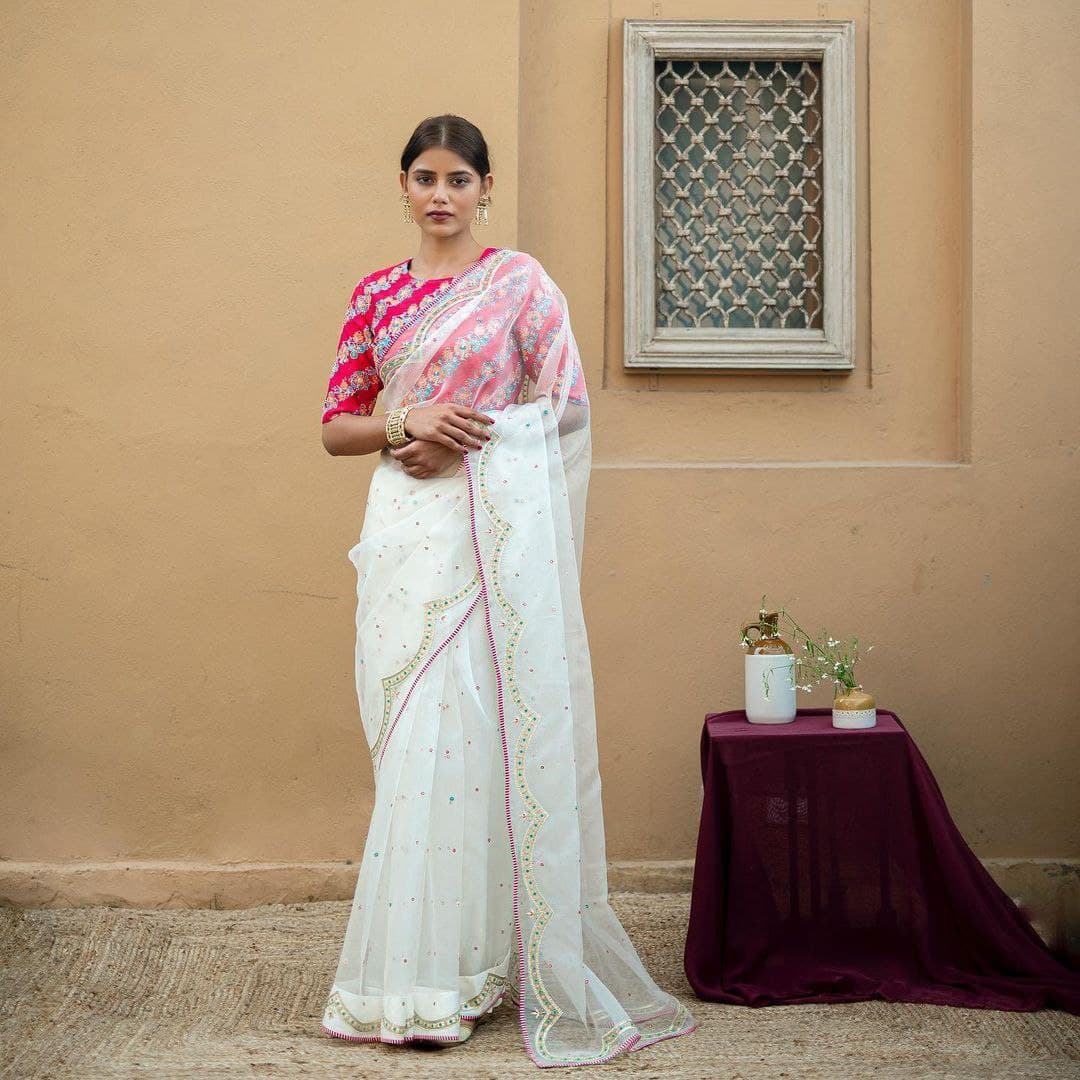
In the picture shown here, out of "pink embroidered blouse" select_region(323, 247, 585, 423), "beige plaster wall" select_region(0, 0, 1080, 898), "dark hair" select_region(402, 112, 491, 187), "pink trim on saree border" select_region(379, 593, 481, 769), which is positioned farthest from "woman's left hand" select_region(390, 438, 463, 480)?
"beige plaster wall" select_region(0, 0, 1080, 898)

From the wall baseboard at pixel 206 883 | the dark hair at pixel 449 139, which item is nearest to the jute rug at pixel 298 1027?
the wall baseboard at pixel 206 883

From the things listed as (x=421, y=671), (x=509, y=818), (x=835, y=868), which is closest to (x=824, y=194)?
(x=835, y=868)

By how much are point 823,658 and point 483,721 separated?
4.13 feet

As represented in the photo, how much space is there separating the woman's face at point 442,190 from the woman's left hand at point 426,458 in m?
0.44

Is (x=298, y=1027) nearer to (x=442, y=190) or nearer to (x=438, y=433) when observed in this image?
(x=438, y=433)

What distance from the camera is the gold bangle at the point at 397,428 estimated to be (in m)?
2.84

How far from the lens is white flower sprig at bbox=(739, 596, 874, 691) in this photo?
3365 millimetres

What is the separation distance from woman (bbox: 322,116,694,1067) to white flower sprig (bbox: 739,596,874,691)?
773 mm

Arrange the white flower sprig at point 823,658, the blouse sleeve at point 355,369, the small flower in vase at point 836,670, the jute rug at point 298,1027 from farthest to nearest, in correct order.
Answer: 1. the white flower sprig at point 823,658
2. the small flower in vase at point 836,670
3. the blouse sleeve at point 355,369
4. the jute rug at point 298,1027

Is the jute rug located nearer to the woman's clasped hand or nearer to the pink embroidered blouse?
the woman's clasped hand

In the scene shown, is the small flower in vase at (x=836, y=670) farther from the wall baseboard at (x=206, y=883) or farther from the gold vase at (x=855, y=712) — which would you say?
the wall baseboard at (x=206, y=883)

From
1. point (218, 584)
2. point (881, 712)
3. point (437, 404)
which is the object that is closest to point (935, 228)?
point (881, 712)

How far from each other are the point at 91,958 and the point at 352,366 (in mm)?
1679

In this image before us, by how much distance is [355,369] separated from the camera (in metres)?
3.00
